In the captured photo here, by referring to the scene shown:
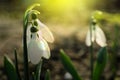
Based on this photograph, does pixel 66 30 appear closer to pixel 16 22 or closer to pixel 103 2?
pixel 16 22

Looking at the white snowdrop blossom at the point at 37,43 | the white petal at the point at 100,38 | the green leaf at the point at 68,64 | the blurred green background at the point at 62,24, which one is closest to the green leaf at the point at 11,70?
the white snowdrop blossom at the point at 37,43

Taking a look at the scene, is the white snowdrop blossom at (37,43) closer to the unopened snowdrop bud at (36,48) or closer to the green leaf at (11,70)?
the unopened snowdrop bud at (36,48)

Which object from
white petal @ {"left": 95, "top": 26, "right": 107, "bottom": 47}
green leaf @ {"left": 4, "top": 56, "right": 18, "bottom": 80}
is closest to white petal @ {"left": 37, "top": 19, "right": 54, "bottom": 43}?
green leaf @ {"left": 4, "top": 56, "right": 18, "bottom": 80}

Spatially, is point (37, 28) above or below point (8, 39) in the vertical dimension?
above

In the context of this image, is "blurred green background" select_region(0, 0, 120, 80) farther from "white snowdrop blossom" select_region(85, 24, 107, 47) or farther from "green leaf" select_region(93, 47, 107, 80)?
"white snowdrop blossom" select_region(85, 24, 107, 47)

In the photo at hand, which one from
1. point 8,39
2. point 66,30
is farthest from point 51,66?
point 66,30

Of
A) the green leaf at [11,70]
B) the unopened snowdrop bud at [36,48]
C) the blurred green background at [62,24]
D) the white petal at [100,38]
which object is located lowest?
the blurred green background at [62,24]

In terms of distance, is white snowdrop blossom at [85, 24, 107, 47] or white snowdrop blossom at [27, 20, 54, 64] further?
white snowdrop blossom at [85, 24, 107, 47]
